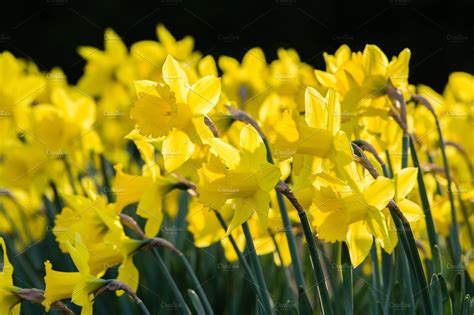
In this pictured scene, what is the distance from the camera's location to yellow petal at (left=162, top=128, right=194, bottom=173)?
1844mm

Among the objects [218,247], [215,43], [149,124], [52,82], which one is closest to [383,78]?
[149,124]

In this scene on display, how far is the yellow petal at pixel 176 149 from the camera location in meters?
1.84

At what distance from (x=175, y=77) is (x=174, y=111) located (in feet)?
0.27

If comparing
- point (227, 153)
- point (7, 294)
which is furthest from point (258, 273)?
point (7, 294)

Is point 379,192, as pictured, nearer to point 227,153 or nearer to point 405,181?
point 405,181

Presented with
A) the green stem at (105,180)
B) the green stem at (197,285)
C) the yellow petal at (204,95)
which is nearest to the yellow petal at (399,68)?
the yellow petal at (204,95)

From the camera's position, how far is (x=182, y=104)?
73.2 inches

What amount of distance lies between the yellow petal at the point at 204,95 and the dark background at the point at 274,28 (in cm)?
491

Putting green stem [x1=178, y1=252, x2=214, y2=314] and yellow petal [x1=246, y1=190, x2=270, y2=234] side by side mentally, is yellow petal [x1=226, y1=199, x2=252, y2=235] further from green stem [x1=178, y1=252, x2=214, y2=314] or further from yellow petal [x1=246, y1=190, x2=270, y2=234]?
green stem [x1=178, y1=252, x2=214, y2=314]

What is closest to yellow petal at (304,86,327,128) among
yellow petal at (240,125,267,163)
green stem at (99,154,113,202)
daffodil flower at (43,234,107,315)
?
yellow petal at (240,125,267,163)

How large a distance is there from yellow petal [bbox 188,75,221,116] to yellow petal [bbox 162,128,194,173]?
2.7 inches

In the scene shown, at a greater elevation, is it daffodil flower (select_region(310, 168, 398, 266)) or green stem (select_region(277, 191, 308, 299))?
daffodil flower (select_region(310, 168, 398, 266))

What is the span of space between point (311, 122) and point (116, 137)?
2.14m

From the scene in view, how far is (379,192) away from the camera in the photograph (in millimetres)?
1632
